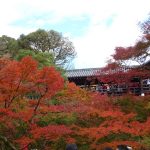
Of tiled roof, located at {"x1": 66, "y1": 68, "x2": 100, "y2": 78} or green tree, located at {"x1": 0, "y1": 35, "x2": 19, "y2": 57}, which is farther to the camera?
green tree, located at {"x1": 0, "y1": 35, "x2": 19, "y2": 57}

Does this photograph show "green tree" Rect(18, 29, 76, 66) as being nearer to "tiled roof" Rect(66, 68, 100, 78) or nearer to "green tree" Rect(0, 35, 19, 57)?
"green tree" Rect(0, 35, 19, 57)

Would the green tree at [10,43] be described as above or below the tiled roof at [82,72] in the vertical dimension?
above

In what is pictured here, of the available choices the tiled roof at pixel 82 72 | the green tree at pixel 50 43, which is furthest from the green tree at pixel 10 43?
the tiled roof at pixel 82 72

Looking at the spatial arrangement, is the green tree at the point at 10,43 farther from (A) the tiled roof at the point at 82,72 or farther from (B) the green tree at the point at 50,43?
(A) the tiled roof at the point at 82,72

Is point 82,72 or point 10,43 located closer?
point 82,72

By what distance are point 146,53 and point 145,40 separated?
58 centimetres

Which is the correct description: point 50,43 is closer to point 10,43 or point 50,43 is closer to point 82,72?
point 10,43

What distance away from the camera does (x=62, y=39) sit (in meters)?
44.0

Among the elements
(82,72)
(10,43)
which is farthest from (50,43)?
(82,72)

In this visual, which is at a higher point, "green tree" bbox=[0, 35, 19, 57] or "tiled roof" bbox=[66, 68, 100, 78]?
"green tree" bbox=[0, 35, 19, 57]

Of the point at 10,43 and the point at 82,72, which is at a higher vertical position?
the point at 10,43

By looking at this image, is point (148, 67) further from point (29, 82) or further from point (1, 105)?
point (1, 105)

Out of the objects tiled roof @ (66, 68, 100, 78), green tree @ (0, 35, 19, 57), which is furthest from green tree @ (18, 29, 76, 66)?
tiled roof @ (66, 68, 100, 78)

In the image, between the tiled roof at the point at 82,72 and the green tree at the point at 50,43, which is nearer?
the tiled roof at the point at 82,72
